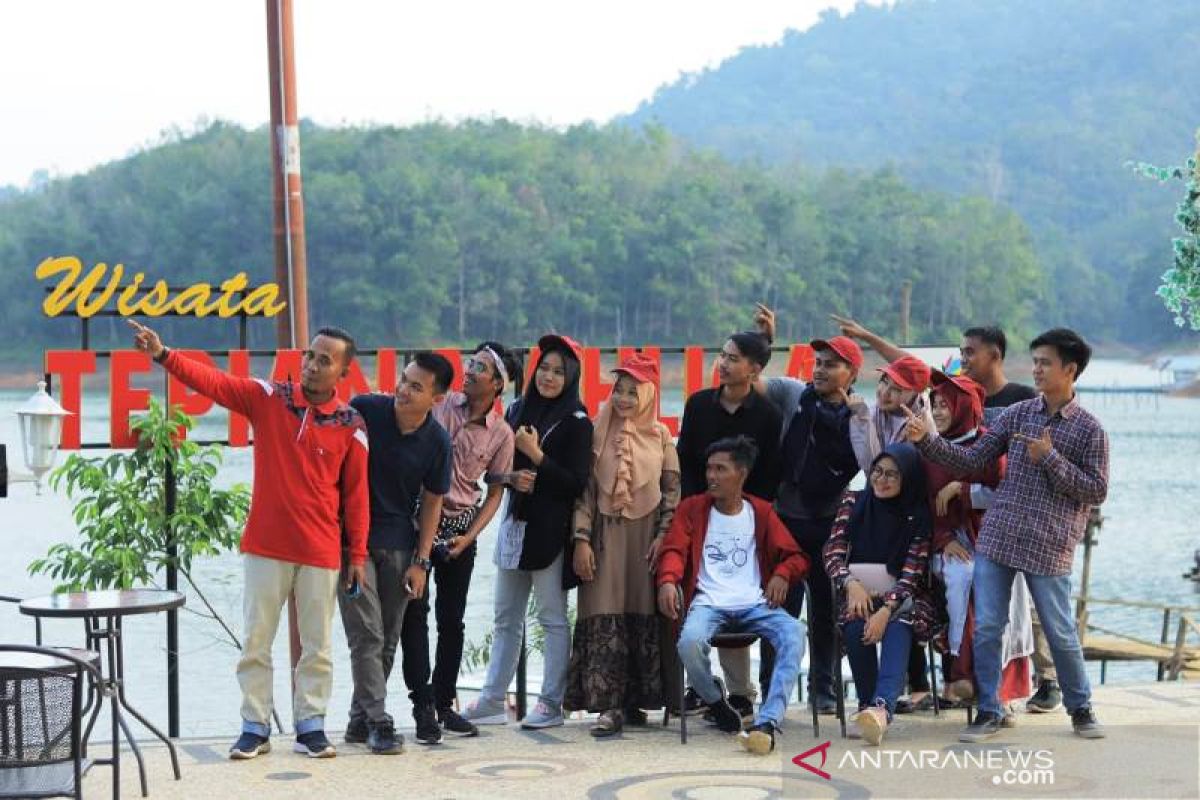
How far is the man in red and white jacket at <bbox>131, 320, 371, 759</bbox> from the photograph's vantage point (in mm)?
5785

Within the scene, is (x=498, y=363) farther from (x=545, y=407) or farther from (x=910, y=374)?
(x=910, y=374)

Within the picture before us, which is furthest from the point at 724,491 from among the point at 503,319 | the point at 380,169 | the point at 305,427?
the point at 380,169

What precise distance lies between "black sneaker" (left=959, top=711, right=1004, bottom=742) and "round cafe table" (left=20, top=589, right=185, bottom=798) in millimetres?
2825

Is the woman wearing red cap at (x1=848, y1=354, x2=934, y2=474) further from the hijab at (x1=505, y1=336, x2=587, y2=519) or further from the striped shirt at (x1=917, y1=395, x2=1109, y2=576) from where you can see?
the hijab at (x1=505, y1=336, x2=587, y2=519)

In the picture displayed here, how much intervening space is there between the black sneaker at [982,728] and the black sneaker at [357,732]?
218cm

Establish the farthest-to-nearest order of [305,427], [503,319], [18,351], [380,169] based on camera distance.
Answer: [380,169], [503,319], [18,351], [305,427]

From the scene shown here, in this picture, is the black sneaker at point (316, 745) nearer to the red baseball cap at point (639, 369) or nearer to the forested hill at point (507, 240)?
the red baseball cap at point (639, 369)

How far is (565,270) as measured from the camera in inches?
2324

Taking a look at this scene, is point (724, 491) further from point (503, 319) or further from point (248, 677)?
point (503, 319)

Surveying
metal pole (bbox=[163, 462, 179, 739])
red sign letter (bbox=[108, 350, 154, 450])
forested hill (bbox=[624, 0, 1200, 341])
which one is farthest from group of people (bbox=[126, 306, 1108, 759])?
forested hill (bbox=[624, 0, 1200, 341])

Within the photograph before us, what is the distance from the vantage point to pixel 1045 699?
6.86 meters

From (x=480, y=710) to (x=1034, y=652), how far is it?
2.31 meters

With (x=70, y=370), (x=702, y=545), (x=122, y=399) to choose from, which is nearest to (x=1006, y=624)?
(x=702, y=545)

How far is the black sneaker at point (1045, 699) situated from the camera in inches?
269
